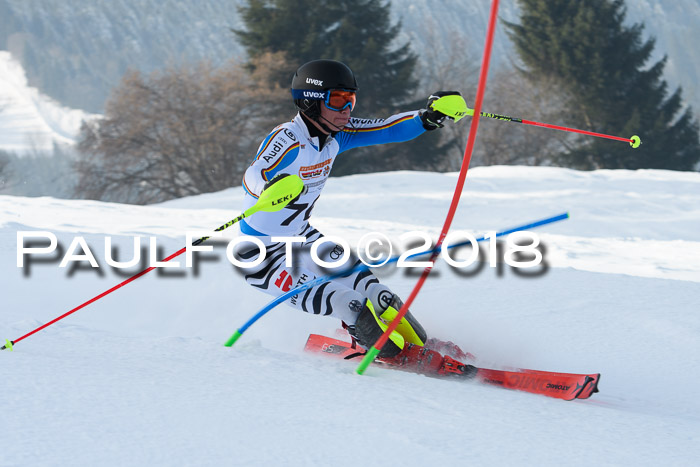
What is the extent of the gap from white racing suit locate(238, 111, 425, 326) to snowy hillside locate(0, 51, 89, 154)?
51.1m

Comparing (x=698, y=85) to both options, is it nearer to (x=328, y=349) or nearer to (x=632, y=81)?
(x=632, y=81)

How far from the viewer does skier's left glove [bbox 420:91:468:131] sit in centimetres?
386

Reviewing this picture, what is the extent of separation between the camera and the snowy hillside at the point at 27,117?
5747cm

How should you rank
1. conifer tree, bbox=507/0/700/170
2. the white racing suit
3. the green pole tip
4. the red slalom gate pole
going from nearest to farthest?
the red slalom gate pole, the green pole tip, the white racing suit, conifer tree, bbox=507/0/700/170

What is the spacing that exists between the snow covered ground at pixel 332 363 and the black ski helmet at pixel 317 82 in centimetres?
125

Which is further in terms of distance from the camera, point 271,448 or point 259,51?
point 259,51

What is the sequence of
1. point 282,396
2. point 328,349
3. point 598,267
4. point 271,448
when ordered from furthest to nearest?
point 598,267
point 328,349
point 282,396
point 271,448

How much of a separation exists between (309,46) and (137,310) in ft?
69.9

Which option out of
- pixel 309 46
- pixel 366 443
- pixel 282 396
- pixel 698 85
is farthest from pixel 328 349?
pixel 698 85

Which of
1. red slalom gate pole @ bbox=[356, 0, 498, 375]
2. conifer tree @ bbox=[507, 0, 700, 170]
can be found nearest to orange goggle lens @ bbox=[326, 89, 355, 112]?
red slalom gate pole @ bbox=[356, 0, 498, 375]

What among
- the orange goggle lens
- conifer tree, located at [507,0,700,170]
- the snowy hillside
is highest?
conifer tree, located at [507,0,700,170]

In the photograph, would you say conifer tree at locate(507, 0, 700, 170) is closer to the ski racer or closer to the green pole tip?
the ski racer

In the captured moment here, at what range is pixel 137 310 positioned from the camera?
4.95m

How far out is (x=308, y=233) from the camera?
3990 mm
